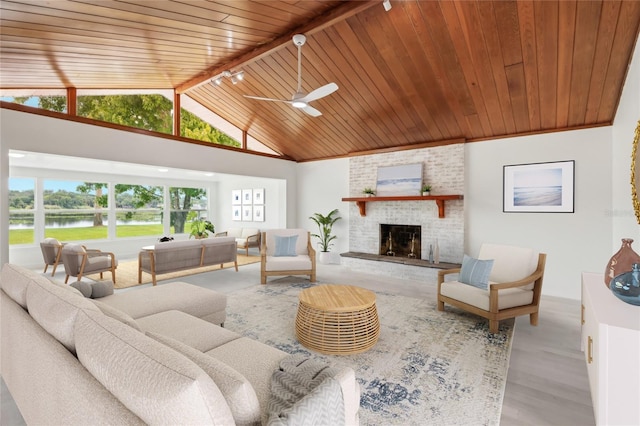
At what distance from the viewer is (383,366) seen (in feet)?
8.59

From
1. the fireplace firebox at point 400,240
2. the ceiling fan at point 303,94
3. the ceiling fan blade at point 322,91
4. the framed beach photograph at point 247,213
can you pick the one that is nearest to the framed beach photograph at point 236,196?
the framed beach photograph at point 247,213

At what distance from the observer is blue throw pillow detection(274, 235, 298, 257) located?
560cm

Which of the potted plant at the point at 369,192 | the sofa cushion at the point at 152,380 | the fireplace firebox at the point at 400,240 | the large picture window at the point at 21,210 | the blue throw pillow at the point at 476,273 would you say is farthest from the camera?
the large picture window at the point at 21,210

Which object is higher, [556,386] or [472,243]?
[472,243]

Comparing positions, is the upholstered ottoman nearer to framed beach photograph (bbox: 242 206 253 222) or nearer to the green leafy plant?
the green leafy plant

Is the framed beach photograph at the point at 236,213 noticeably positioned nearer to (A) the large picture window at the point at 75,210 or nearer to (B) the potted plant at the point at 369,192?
(A) the large picture window at the point at 75,210

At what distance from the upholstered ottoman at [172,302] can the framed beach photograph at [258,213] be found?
18.2 ft

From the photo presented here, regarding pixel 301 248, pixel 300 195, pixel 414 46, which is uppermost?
pixel 414 46

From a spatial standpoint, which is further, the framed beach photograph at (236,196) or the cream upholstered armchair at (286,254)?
the framed beach photograph at (236,196)

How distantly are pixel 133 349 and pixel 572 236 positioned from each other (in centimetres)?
578

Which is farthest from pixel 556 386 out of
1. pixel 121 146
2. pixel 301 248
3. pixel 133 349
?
pixel 121 146

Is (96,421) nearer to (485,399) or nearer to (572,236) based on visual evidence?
(485,399)

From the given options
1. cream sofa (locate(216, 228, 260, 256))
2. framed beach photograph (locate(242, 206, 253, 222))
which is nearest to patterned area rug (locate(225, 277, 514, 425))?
cream sofa (locate(216, 228, 260, 256))

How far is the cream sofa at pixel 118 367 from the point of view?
926mm
